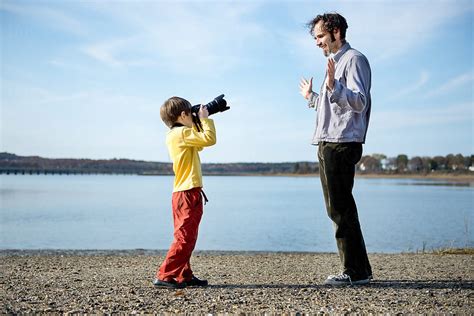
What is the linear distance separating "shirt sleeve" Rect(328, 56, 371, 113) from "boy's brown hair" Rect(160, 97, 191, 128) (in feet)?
4.85

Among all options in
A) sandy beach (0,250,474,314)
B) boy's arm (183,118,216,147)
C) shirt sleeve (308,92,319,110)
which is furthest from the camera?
shirt sleeve (308,92,319,110)

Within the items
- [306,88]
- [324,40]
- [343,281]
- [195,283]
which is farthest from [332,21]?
[195,283]

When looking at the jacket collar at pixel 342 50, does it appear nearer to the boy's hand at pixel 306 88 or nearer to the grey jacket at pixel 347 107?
the grey jacket at pixel 347 107

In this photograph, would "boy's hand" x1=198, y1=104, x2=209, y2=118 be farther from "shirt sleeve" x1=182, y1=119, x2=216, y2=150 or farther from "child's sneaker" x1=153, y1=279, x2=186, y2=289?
"child's sneaker" x1=153, y1=279, x2=186, y2=289

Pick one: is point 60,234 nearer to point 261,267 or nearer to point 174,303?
point 261,267

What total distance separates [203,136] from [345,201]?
1.57m

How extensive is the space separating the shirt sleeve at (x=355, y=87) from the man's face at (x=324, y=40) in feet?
0.97

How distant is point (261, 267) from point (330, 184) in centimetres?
224

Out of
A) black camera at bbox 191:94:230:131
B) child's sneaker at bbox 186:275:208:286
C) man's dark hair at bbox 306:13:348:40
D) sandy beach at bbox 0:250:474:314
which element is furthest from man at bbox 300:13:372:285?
child's sneaker at bbox 186:275:208:286

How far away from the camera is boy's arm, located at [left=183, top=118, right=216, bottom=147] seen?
5.05 metres

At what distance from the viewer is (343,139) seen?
16.8 feet

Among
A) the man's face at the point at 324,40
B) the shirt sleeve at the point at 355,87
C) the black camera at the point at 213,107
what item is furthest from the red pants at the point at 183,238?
the man's face at the point at 324,40

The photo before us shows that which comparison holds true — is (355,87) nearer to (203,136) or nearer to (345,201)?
(345,201)

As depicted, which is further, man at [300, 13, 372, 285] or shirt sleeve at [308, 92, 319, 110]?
shirt sleeve at [308, 92, 319, 110]
